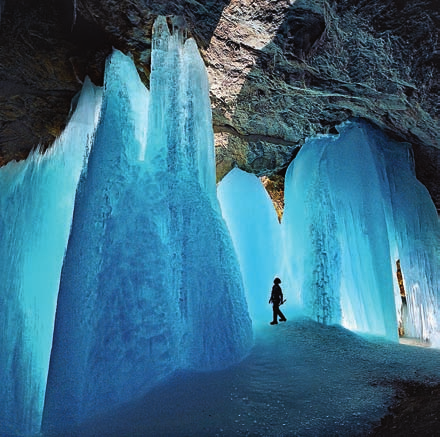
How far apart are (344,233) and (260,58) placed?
360 centimetres

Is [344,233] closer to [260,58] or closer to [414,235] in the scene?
[414,235]

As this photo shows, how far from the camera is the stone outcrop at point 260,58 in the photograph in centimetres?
545

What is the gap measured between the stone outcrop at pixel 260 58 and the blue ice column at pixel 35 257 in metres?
0.64

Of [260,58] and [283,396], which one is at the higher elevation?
[260,58]

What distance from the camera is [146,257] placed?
504 centimetres

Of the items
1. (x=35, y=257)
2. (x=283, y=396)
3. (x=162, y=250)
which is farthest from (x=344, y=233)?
(x=35, y=257)

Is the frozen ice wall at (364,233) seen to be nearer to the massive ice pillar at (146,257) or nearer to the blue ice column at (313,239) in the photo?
the blue ice column at (313,239)

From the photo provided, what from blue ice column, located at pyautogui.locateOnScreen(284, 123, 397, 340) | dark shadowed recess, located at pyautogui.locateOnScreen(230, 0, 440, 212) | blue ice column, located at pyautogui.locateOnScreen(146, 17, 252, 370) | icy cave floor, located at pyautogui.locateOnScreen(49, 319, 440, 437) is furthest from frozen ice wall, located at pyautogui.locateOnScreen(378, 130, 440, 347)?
blue ice column, located at pyautogui.locateOnScreen(146, 17, 252, 370)

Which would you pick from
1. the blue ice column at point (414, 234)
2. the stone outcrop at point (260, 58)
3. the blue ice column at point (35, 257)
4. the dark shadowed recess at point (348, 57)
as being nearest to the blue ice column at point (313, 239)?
the dark shadowed recess at point (348, 57)

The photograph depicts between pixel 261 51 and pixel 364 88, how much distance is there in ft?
6.18

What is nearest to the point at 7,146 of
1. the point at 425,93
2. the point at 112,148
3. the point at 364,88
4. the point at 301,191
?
the point at 112,148

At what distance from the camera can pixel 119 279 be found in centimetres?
477

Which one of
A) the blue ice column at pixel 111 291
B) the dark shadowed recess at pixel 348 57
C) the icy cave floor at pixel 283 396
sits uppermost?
the dark shadowed recess at pixel 348 57

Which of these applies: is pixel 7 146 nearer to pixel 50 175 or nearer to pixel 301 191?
pixel 50 175
